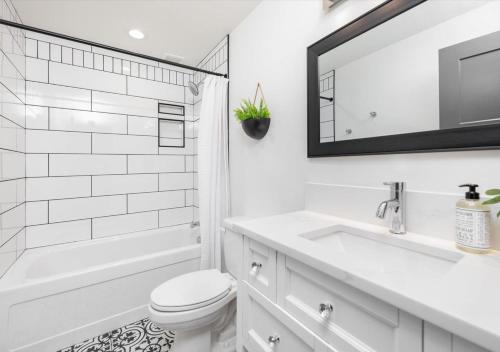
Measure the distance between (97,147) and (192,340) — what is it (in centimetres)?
193

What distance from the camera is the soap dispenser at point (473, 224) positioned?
639 mm

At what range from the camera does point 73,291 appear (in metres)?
1.51

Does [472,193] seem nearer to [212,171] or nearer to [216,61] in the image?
[212,171]

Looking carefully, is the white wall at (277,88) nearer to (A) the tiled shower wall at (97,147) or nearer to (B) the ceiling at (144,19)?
(B) the ceiling at (144,19)

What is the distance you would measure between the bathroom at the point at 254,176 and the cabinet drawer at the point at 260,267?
0.4 inches

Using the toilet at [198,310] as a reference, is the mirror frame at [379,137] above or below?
above

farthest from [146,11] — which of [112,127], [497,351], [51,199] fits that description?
[497,351]

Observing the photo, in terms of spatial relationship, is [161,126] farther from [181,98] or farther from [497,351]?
[497,351]

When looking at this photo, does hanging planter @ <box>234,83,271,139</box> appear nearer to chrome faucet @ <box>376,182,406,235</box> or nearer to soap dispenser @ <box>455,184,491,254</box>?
chrome faucet @ <box>376,182,406,235</box>

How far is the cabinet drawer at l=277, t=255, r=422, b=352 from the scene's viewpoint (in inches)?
18.0

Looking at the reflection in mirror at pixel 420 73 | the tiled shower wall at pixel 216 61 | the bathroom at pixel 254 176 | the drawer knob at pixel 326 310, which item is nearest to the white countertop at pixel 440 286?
the bathroom at pixel 254 176

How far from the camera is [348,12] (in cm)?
110

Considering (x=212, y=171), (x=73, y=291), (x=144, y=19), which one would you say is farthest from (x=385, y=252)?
(x=144, y=19)

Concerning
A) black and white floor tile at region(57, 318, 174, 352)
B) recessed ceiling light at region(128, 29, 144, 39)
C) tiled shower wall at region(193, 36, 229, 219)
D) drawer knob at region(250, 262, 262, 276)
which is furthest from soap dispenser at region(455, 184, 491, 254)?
recessed ceiling light at region(128, 29, 144, 39)
